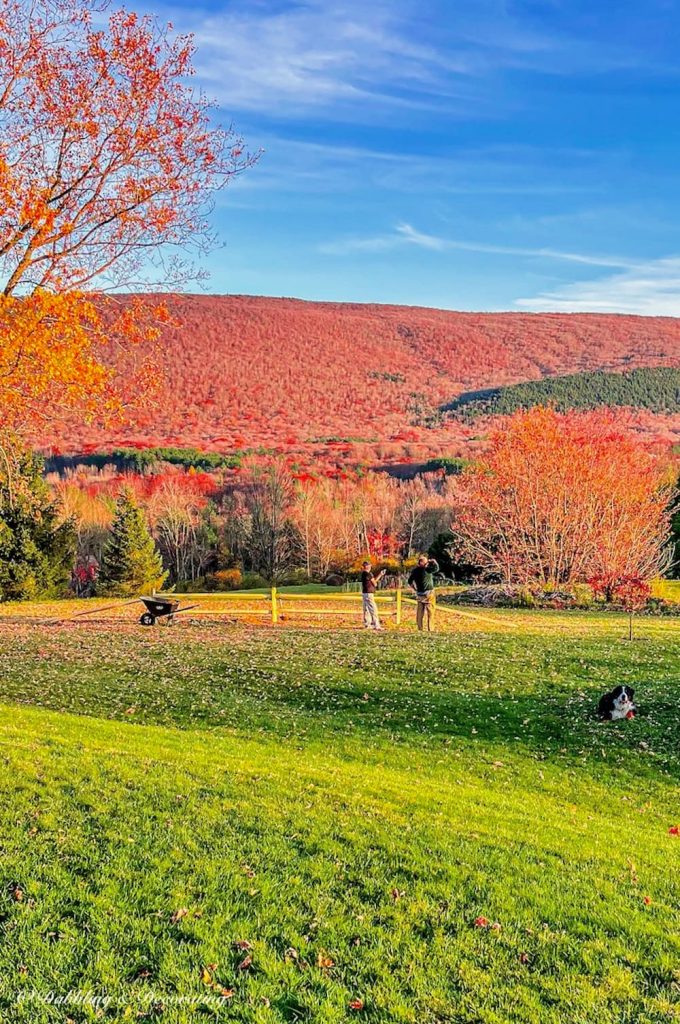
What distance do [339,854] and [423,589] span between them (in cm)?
1706

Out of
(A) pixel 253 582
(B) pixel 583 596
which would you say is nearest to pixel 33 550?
(A) pixel 253 582

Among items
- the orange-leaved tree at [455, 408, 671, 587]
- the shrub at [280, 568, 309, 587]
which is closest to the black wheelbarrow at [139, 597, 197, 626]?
the orange-leaved tree at [455, 408, 671, 587]

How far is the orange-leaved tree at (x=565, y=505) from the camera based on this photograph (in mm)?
36719

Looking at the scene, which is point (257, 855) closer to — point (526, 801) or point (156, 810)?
point (156, 810)

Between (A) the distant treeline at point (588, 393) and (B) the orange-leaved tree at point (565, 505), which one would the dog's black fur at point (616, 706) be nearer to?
(B) the orange-leaved tree at point (565, 505)

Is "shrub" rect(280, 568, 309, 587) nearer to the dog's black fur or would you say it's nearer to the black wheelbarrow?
the black wheelbarrow

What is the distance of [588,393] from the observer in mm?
175750

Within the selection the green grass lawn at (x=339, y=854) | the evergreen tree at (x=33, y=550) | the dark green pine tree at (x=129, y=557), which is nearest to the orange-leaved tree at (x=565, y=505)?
the green grass lawn at (x=339, y=854)

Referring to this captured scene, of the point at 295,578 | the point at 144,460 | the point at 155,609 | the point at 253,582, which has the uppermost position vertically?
the point at 144,460

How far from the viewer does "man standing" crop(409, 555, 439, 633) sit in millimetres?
23547

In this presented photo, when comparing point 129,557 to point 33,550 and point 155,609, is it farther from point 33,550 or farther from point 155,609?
point 155,609

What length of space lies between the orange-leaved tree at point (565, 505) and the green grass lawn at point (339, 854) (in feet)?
73.7

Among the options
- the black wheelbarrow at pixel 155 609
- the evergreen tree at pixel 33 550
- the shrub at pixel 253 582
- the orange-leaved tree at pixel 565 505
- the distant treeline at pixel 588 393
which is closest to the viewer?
the black wheelbarrow at pixel 155 609

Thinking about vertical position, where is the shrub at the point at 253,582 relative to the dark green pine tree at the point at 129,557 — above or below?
below
